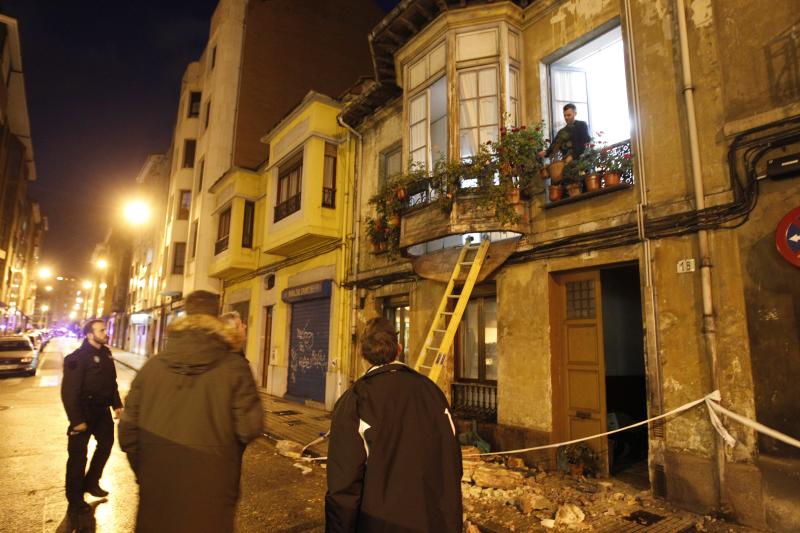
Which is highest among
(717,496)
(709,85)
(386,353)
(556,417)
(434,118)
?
(434,118)

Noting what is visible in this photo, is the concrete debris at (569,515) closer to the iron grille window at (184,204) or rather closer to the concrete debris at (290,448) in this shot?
the concrete debris at (290,448)

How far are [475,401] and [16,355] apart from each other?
1903 cm

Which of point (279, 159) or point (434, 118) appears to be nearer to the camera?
point (434, 118)

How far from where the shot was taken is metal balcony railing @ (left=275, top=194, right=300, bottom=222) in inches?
541

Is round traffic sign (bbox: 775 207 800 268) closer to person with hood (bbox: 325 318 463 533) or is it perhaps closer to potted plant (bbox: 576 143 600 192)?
potted plant (bbox: 576 143 600 192)

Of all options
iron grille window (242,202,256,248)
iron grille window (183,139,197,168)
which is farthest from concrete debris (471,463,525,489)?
iron grille window (183,139,197,168)

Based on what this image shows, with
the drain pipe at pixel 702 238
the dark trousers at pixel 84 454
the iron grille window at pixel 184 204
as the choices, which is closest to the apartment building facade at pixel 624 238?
the drain pipe at pixel 702 238

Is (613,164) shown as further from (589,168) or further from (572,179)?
(572,179)

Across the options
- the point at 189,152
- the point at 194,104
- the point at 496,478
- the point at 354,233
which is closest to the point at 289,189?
the point at 354,233

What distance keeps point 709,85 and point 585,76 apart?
8.75ft

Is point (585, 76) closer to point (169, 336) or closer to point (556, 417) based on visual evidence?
point (556, 417)

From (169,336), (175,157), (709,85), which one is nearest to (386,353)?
(169,336)

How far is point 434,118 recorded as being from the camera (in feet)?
31.4

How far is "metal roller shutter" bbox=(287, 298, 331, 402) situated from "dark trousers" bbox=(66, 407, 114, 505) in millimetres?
7734
